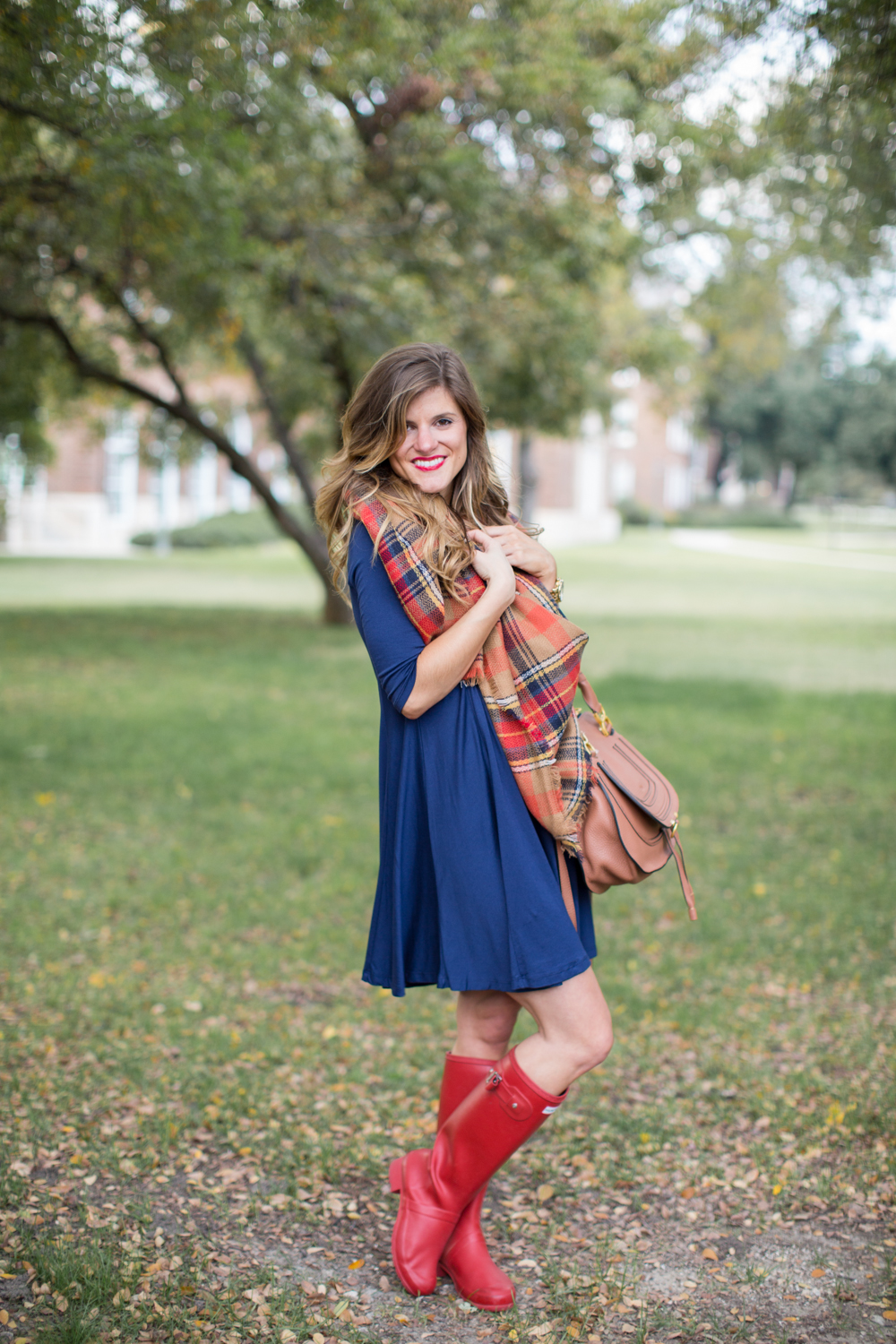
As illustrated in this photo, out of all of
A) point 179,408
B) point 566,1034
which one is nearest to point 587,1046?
point 566,1034

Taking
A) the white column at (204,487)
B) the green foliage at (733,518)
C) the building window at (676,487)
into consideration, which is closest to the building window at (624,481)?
the green foliage at (733,518)

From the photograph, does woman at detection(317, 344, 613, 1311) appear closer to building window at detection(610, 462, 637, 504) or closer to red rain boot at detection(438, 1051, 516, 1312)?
red rain boot at detection(438, 1051, 516, 1312)

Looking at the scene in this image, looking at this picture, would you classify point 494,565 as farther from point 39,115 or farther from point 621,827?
point 39,115

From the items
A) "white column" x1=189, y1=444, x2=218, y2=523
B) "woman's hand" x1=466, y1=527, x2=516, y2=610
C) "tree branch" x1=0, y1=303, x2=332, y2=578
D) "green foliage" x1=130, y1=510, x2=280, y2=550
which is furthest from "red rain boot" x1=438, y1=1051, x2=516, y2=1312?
"white column" x1=189, y1=444, x2=218, y2=523

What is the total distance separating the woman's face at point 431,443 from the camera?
7.70ft

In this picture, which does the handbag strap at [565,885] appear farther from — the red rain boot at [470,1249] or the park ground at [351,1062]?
the park ground at [351,1062]

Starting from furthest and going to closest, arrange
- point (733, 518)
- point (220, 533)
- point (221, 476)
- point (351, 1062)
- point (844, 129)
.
→ point (733, 518)
point (221, 476)
point (220, 533)
point (844, 129)
point (351, 1062)

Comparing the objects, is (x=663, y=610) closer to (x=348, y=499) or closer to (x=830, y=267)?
(x=830, y=267)

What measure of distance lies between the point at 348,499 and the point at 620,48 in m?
9.07

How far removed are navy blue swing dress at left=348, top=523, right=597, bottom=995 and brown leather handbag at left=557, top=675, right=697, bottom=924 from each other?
10 cm

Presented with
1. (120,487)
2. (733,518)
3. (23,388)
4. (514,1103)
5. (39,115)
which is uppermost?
(39,115)

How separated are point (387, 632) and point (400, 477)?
0.38 metres

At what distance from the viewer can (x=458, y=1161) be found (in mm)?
2430

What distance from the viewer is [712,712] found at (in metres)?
10.3
